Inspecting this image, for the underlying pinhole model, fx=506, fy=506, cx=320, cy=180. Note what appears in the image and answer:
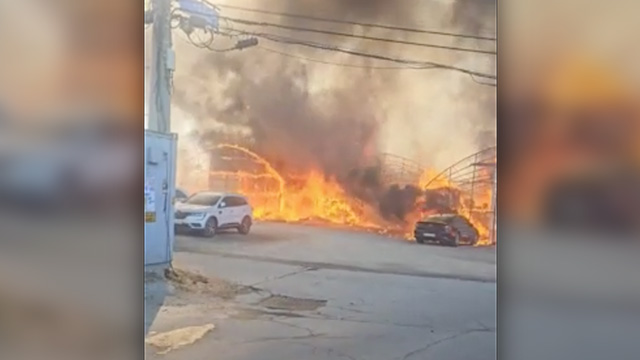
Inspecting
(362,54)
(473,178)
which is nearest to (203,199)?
(362,54)

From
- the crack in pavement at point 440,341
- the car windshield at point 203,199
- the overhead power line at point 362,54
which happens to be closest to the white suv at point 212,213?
the car windshield at point 203,199

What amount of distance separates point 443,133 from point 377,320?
1.58ft

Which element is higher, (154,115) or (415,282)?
(154,115)

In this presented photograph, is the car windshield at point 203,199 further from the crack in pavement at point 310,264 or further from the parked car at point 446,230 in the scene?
the parked car at point 446,230

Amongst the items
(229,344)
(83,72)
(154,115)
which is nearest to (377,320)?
(229,344)

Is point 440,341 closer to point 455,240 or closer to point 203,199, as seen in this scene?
point 455,240

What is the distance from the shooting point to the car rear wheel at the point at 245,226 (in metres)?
1.22

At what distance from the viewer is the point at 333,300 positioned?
1232mm

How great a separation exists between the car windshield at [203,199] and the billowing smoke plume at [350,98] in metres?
0.11

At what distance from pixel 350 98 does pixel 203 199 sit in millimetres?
429

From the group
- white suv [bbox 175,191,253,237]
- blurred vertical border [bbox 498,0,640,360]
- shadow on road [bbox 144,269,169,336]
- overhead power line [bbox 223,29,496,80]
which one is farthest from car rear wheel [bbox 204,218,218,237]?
blurred vertical border [bbox 498,0,640,360]

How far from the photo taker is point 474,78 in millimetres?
1206

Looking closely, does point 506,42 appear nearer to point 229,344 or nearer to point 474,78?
point 474,78

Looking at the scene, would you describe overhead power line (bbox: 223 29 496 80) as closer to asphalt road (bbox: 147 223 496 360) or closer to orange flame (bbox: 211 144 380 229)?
orange flame (bbox: 211 144 380 229)
